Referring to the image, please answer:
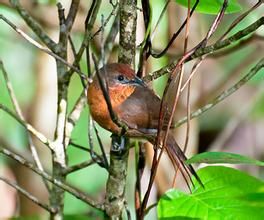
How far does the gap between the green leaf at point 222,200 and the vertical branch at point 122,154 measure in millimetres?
155

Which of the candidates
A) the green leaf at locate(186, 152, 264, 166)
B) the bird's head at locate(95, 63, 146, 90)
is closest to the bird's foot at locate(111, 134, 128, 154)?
the bird's head at locate(95, 63, 146, 90)

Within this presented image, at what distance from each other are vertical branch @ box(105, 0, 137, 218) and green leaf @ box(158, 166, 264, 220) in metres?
0.16

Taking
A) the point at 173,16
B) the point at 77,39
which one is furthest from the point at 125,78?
the point at 77,39

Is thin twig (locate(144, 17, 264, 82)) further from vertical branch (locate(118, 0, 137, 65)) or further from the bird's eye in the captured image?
the bird's eye

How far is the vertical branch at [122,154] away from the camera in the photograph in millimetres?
1419

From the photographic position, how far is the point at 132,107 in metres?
1.74

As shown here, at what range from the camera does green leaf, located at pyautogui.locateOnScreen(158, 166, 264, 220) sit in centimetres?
135

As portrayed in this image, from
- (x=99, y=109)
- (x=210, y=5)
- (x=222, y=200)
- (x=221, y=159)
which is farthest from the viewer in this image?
(x=99, y=109)

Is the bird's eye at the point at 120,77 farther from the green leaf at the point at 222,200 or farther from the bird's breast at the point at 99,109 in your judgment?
the green leaf at the point at 222,200

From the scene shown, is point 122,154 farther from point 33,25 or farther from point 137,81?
point 33,25

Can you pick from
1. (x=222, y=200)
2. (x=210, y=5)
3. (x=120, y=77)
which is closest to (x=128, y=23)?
(x=210, y=5)

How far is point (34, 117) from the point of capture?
10.00 feet

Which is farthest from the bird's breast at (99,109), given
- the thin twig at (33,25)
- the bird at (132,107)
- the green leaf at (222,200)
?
the green leaf at (222,200)

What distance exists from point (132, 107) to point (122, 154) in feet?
0.89
